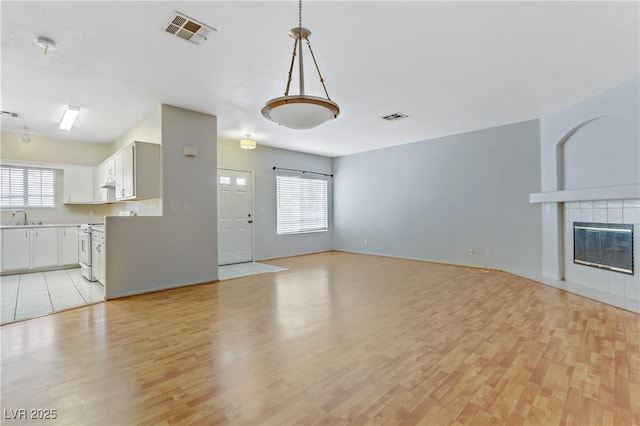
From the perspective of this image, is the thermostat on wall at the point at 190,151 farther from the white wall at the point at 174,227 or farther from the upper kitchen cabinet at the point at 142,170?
the upper kitchen cabinet at the point at 142,170

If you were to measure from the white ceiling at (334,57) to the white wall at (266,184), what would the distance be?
6.00 ft

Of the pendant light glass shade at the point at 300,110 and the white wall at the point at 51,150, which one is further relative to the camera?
the white wall at the point at 51,150

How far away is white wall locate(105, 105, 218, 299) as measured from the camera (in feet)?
13.6

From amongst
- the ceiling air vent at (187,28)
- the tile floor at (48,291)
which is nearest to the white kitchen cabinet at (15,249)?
the tile floor at (48,291)

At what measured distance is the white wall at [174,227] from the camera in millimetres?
4152

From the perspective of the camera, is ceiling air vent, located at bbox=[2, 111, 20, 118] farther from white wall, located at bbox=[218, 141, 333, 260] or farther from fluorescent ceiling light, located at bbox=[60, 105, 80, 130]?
white wall, located at bbox=[218, 141, 333, 260]

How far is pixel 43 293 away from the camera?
4.23m

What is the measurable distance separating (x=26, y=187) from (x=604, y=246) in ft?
33.0

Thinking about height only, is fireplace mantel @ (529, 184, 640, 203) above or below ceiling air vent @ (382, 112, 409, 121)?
below

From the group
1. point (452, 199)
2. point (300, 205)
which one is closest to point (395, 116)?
point (452, 199)

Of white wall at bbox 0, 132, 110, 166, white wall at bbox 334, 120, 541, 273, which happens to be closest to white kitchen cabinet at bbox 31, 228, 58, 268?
white wall at bbox 0, 132, 110, 166

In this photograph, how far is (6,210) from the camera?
5.77 metres

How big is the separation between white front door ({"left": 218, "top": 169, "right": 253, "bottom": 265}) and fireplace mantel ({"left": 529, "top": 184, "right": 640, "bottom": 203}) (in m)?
5.72

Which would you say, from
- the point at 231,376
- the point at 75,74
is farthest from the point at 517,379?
the point at 75,74
